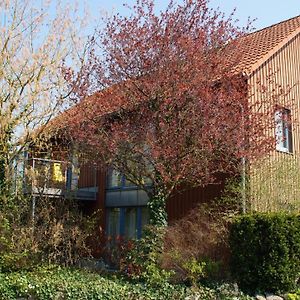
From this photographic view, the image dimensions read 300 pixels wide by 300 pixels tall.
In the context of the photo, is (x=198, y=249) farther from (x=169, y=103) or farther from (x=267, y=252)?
(x=169, y=103)

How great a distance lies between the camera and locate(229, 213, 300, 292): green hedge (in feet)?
34.8

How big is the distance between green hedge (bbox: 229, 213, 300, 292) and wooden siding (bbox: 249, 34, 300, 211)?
6.41ft

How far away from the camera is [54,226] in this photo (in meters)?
13.3

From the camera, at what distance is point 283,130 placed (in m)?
15.2

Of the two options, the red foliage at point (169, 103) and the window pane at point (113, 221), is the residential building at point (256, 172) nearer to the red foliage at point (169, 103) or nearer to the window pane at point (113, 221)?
the window pane at point (113, 221)

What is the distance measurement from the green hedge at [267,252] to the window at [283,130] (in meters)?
3.04

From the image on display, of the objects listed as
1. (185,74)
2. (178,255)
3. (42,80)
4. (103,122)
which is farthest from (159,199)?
(42,80)

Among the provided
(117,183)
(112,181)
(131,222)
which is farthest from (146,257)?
(112,181)

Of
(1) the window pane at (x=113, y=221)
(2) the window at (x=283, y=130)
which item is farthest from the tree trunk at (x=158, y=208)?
(1) the window pane at (x=113, y=221)

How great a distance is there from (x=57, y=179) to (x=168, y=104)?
6429 millimetres

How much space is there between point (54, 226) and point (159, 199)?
3269mm

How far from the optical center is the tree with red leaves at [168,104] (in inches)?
459

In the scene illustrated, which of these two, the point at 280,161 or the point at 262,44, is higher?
the point at 262,44

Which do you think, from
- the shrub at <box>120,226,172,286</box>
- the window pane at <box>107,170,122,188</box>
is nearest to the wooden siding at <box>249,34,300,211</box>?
the shrub at <box>120,226,172,286</box>
